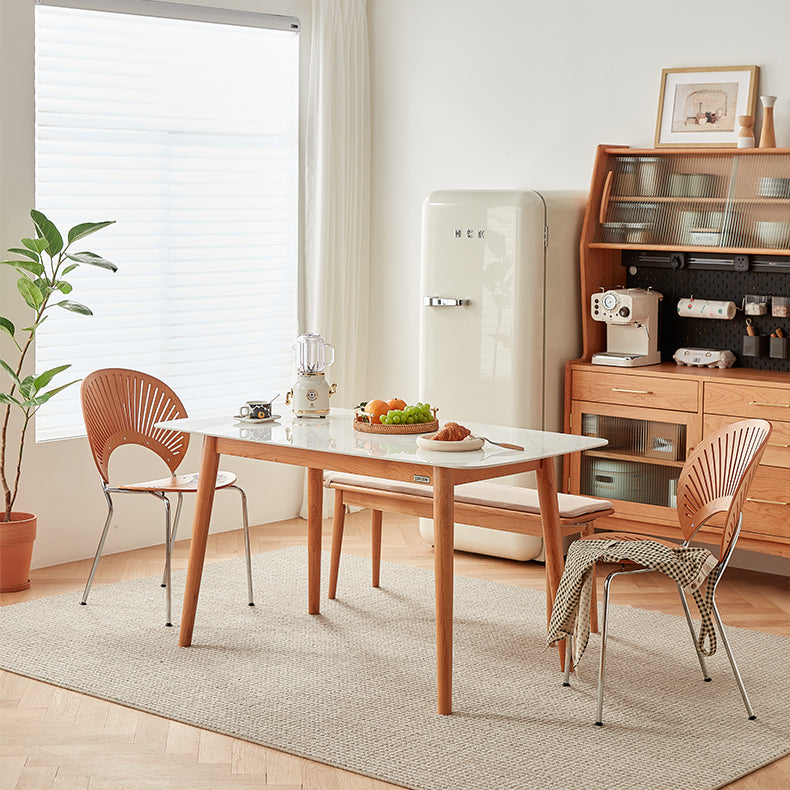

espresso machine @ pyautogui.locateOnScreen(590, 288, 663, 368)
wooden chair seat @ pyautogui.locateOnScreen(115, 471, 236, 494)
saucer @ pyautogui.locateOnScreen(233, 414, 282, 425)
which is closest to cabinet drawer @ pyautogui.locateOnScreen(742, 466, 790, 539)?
espresso machine @ pyautogui.locateOnScreen(590, 288, 663, 368)

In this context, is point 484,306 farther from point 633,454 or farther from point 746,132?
point 746,132

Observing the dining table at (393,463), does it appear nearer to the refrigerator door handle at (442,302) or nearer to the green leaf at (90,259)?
the green leaf at (90,259)

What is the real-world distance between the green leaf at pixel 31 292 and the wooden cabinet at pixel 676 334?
225 centimetres

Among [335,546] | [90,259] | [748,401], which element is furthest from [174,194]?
[748,401]

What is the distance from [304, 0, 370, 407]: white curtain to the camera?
6.20 m

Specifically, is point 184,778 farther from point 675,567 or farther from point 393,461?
point 675,567

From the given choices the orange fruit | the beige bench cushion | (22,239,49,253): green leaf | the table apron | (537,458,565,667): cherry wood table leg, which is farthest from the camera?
(22,239,49,253): green leaf

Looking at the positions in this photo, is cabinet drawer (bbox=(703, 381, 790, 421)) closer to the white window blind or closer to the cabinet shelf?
the cabinet shelf

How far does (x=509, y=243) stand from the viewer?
5.30 metres

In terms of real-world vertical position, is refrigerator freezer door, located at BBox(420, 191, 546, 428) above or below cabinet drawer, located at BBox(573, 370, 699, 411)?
above

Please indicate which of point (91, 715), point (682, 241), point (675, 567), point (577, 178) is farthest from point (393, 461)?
point (577, 178)

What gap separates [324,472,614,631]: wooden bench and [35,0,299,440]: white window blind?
5.16 feet

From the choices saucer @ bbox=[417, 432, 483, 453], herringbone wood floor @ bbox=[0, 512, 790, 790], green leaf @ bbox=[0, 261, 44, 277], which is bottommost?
herringbone wood floor @ bbox=[0, 512, 790, 790]

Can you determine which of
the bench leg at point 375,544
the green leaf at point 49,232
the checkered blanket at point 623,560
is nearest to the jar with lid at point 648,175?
the bench leg at point 375,544
